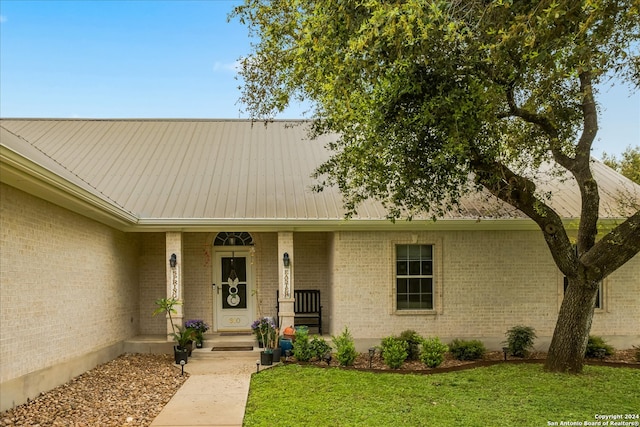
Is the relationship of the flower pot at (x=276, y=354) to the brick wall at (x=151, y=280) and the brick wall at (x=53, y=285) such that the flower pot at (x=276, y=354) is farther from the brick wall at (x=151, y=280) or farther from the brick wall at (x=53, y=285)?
the brick wall at (x=151, y=280)

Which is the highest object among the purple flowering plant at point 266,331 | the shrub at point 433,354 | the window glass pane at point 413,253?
the window glass pane at point 413,253

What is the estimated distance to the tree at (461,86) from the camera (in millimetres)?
6801

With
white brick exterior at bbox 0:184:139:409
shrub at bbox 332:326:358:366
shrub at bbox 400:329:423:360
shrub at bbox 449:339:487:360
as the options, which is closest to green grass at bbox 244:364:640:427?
shrub at bbox 332:326:358:366

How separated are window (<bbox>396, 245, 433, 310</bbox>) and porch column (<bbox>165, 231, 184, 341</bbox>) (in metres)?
5.04

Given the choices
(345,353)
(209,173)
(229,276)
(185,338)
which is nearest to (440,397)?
(345,353)

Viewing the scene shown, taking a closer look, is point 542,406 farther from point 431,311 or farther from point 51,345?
point 51,345

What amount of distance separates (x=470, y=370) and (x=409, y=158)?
431 cm

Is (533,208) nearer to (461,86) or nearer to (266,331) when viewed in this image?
(461,86)

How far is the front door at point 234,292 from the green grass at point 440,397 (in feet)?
12.4

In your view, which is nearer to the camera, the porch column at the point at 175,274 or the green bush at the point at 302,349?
the green bush at the point at 302,349

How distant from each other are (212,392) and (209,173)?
692 cm

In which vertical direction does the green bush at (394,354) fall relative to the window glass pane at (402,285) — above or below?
below

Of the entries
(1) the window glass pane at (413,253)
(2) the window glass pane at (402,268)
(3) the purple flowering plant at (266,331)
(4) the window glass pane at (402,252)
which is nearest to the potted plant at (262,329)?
(3) the purple flowering plant at (266,331)

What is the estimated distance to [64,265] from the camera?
9156 mm
